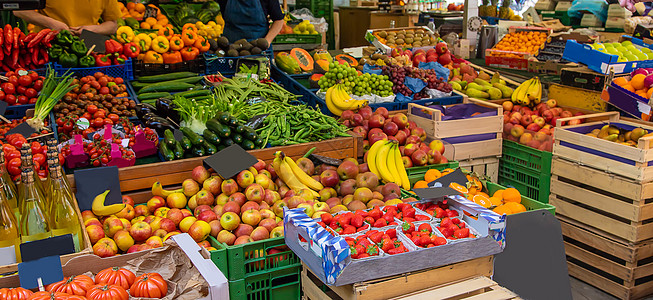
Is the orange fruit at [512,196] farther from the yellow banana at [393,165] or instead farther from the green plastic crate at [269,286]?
the green plastic crate at [269,286]

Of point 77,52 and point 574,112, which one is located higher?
point 77,52

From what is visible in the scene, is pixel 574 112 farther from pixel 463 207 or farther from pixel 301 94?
pixel 463 207

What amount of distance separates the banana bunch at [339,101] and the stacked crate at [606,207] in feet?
4.96

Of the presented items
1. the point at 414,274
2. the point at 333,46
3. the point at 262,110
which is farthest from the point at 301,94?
the point at 333,46

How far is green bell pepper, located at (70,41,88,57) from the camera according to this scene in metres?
4.35

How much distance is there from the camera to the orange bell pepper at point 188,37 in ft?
16.4

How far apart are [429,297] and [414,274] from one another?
11 centimetres

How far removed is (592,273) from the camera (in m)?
3.76

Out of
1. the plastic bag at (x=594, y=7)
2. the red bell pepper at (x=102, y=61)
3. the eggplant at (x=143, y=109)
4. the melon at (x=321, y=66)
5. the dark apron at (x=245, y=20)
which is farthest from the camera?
the plastic bag at (x=594, y=7)

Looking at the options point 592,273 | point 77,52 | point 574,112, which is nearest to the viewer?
point 592,273

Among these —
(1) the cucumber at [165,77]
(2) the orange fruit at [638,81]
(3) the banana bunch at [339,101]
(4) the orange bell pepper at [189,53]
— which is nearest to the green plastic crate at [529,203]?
(3) the banana bunch at [339,101]

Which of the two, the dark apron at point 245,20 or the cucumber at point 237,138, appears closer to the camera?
the cucumber at point 237,138

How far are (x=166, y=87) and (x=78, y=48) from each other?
2.46 feet

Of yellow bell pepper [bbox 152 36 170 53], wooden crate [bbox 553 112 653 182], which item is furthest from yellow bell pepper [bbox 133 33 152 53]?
wooden crate [bbox 553 112 653 182]
